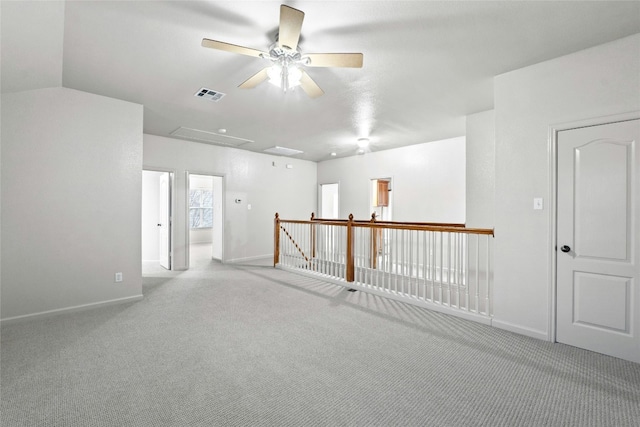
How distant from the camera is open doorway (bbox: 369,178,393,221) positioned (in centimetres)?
731

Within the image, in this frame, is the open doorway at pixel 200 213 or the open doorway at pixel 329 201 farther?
the open doorway at pixel 200 213

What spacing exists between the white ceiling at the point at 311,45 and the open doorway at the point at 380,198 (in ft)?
10.6

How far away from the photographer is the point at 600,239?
8.36ft

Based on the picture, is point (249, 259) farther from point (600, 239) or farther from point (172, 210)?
point (600, 239)

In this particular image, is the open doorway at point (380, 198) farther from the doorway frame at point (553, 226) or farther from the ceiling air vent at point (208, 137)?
the doorway frame at point (553, 226)

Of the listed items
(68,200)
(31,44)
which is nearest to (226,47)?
(31,44)

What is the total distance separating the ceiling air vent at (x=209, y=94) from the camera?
3.52 meters

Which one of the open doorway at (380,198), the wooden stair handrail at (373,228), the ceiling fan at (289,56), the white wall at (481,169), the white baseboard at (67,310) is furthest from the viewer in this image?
the open doorway at (380,198)

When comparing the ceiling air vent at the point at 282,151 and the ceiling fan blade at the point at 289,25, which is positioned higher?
the ceiling air vent at the point at 282,151

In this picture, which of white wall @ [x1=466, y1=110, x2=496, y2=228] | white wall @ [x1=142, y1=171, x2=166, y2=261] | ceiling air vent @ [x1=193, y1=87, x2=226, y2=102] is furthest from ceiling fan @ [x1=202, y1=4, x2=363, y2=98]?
white wall @ [x1=142, y1=171, x2=166, y2=261]

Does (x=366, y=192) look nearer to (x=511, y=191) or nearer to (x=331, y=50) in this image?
(x=511, y=191)

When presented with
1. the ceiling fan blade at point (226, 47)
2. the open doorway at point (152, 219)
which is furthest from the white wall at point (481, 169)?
the open doorway at point (152, 219)

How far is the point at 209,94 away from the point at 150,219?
461 cm

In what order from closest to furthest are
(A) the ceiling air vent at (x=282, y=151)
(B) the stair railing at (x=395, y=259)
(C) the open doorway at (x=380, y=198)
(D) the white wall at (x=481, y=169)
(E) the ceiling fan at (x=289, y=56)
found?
1. (E) the ceiling fan at (x=289, y=56)
2. (B) the stair railing at (x=395, y=259)
3. (D) the white wall at (x=481, y=169)
4. (A) the ceiling air vent at (x=282, y=151)
5. (C) the open doorway at (x=380, y=198)
